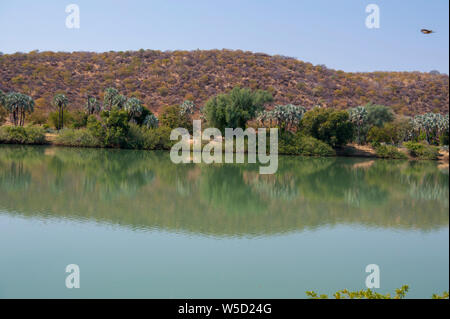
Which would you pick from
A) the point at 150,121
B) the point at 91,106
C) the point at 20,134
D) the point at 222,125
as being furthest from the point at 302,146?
the point at 20,134

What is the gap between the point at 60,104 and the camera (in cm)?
4950

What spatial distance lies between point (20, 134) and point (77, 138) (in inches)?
222

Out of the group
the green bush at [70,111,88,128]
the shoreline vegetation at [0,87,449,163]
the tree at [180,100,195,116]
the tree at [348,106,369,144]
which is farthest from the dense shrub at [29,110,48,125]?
the tree at [348,106,369,144]

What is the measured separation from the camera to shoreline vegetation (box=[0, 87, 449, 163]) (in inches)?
1800

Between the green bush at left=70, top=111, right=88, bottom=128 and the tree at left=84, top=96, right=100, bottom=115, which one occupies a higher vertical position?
the tree at left=84, top=96, right=100, bottom=115

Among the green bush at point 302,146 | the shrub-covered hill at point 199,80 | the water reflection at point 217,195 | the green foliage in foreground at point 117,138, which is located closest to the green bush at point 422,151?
the green bush at point 302,146

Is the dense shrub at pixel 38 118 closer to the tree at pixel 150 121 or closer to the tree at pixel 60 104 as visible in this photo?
the tree at pixel 60 104

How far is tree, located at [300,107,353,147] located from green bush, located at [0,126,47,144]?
2855cm

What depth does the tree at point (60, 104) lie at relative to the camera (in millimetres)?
49000

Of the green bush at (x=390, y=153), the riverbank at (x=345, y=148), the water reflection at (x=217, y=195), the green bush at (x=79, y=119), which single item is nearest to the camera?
the water reflection at (x=217, y=195)

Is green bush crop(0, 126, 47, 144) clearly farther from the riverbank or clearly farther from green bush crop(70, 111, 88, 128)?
green bush crop(70, 111, 88, 128)

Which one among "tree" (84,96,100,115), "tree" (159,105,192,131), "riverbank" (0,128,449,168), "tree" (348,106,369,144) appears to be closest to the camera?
"riverbank" (0,128,449,168)

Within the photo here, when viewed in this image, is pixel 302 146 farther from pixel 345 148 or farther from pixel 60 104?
pixel 60 104

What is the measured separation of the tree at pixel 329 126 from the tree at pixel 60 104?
26901mm
